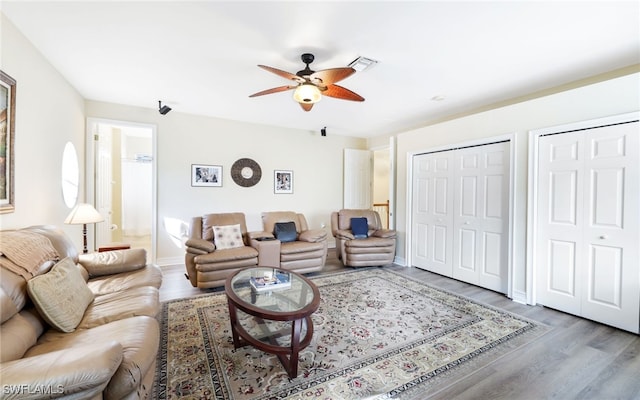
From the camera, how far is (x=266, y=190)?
5324 millimetres

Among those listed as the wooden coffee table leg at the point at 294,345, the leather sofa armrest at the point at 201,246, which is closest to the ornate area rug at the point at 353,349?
the wooden coffee table leg at the point at 294,345

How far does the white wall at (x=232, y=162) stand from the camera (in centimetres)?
444

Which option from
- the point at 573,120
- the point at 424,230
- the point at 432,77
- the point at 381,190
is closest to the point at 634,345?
the point at 573,120

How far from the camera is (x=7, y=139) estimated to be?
203 cm

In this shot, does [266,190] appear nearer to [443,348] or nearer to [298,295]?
[298,295]

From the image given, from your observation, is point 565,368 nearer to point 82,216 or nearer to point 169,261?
point 82,216

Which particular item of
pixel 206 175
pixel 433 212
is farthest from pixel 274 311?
pixel 206 175

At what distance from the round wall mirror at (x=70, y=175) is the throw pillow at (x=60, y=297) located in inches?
75.8

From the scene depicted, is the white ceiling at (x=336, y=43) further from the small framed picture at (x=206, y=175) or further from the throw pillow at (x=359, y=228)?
the throw pillow at (x=359, y=228)

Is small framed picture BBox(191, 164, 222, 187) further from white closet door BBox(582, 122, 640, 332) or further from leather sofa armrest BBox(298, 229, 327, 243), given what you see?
white closet door BBox(582, 122, 640, 332)

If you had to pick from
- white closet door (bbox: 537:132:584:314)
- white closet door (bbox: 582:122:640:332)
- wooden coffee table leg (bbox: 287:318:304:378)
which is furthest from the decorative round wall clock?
white closet door (bbox: 582:122:640:332)

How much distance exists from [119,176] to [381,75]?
614 cm

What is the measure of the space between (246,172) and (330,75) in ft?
10.3

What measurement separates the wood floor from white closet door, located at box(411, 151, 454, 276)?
1.41 m
